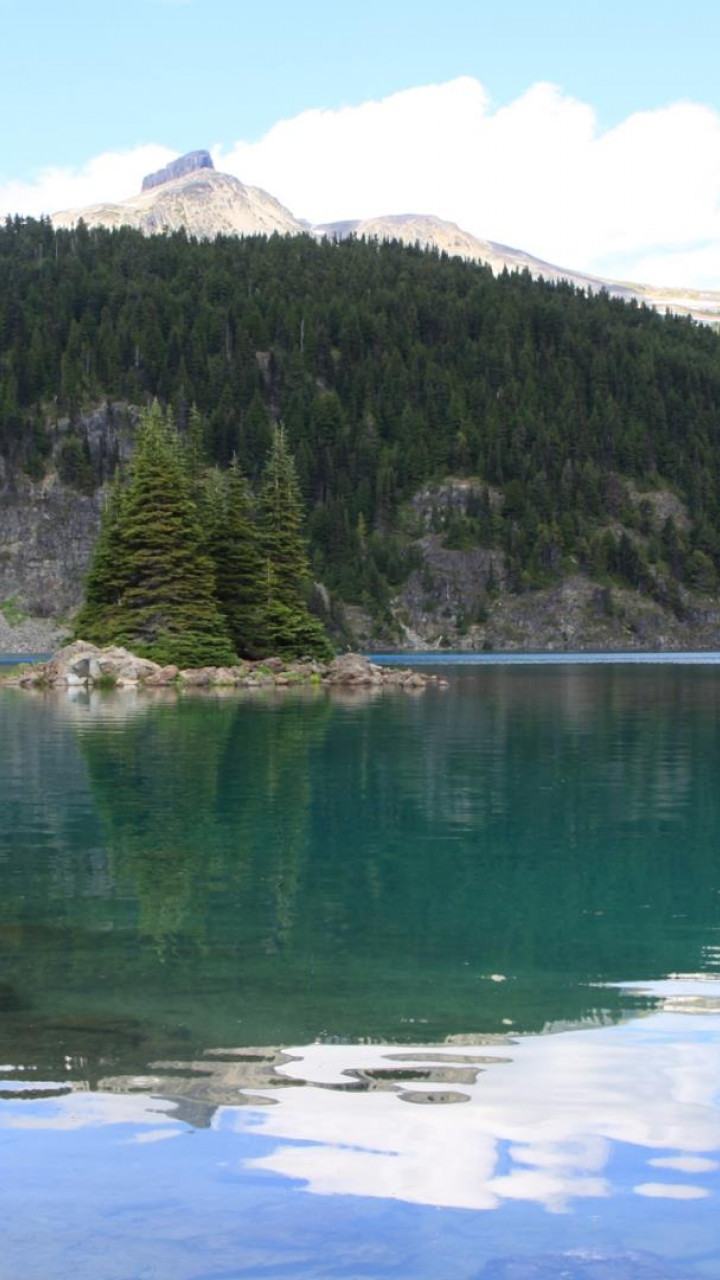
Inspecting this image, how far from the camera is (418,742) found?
4328 centimetres

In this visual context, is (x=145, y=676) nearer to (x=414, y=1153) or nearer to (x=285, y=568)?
(x=285, y=568)

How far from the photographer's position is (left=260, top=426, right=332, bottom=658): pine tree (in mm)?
97188

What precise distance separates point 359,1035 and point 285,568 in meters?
87.2

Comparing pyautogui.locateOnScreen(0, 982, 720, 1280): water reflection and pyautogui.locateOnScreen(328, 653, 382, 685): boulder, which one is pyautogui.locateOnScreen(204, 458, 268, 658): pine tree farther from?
pyautogui.locateOnScreen(0, 982, 720, 1280): water reflection

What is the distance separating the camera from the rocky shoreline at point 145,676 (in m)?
81.6

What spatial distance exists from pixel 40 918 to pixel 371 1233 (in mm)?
9942

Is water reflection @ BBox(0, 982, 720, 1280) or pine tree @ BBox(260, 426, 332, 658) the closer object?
water reflection @ BBox(0, 982, 720, 1280)

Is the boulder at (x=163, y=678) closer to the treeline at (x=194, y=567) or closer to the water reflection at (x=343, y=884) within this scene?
the treeline at (x=194, y=567)

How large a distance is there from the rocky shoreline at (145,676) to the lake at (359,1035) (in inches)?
2085

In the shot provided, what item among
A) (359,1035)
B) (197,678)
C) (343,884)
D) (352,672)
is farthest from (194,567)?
(359,1035)

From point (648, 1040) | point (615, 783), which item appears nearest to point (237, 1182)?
point (648, 1040)

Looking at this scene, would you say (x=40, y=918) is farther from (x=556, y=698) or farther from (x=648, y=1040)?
(x=556, y=698)

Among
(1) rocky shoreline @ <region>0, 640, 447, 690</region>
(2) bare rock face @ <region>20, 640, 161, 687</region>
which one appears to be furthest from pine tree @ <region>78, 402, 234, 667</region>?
(2) bare rock face @ <region>20, 640, 161, 687</region>

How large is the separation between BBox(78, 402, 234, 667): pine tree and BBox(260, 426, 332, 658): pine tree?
6661 millimetres
